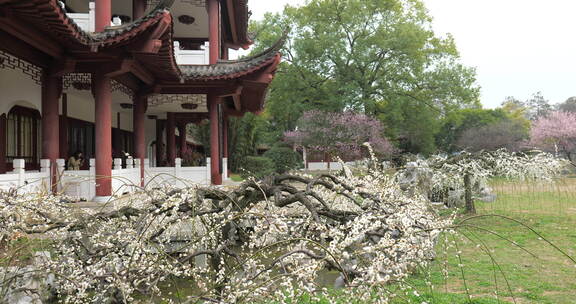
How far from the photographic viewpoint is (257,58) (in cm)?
1039

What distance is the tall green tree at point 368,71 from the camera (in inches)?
1134

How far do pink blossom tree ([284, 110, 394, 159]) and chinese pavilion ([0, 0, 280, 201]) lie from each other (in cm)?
1209

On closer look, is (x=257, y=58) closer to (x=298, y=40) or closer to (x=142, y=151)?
(x=142, y=151)

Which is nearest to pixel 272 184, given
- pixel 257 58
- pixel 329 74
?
pixel 257 58

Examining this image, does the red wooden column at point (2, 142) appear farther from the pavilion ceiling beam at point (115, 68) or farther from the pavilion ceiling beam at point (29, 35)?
the pavilion ceiling beam at point (115, 68)

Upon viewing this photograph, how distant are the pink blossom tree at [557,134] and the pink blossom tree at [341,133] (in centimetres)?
1755

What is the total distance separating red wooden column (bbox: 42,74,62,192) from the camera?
7875 mm

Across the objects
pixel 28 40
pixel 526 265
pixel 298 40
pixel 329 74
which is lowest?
pixel 526 265

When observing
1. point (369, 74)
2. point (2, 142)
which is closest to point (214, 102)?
point (2, 142)

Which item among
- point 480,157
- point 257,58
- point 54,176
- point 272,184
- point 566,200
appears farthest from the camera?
point 566,200

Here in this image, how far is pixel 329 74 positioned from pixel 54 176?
24311 millimetres

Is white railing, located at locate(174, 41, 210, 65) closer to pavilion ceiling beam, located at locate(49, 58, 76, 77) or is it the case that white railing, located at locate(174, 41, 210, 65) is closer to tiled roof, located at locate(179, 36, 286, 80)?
tiled roof, located at locate(179, 36, 286, 80)

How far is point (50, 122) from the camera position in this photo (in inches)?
312

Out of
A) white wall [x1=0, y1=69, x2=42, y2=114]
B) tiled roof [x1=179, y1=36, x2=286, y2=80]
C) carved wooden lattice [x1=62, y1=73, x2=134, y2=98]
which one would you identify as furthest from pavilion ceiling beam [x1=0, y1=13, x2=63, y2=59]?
tiled roof [x1=179, y1=36, x2=286, y2=80]
